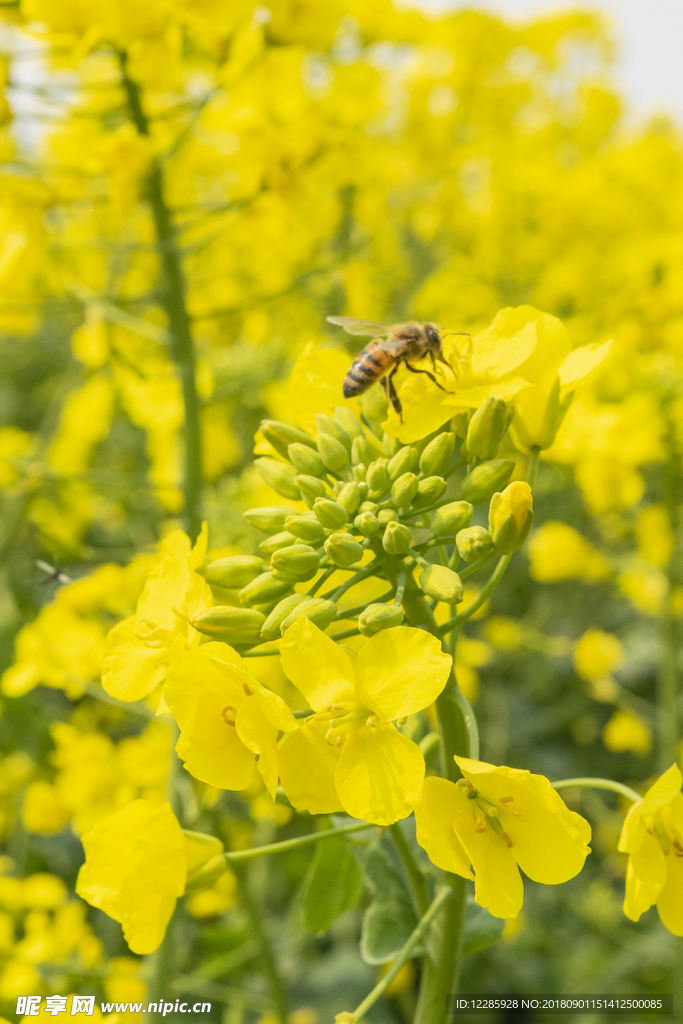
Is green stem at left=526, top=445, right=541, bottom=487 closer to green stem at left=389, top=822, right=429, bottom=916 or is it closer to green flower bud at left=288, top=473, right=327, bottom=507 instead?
green flower bud at left=288, top=473, right=327, bottom=507

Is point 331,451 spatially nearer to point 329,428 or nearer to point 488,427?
point 329,428

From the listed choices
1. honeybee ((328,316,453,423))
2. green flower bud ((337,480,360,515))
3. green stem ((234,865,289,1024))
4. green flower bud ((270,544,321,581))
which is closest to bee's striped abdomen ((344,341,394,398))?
honeybee ((328,316,453,423))

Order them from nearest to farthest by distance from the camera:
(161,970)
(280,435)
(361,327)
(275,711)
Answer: (275,711) < (280,435) < (361,327) < (161,970)

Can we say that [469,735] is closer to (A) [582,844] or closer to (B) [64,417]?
(A) [582,844]

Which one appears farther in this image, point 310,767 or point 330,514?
point 330,514

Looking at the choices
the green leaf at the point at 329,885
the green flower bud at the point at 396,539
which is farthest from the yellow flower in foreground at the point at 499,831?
the green leaf at the point at 329,885

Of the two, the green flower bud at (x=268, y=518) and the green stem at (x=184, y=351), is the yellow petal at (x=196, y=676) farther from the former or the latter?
the green stem at (x=184, y=351)

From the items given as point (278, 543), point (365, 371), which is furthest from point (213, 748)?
point (365, 371)
